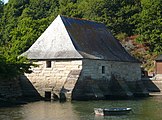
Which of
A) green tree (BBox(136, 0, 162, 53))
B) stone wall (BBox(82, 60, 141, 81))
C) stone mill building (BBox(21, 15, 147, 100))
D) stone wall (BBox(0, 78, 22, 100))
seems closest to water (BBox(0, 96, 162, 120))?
stone wall (BBox(0, 78, 22, 100))

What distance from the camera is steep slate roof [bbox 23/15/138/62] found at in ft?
142

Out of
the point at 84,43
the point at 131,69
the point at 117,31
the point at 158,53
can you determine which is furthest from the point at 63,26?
the point at 117,31

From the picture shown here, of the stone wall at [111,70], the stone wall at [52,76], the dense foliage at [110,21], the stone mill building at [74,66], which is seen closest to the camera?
the stone mill building at [74,66]

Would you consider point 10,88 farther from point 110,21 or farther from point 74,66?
point 110,21

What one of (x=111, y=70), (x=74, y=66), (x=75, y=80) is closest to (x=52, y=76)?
(x=74, y=66)

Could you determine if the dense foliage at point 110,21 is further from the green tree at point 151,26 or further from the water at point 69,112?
the water at point 69,112

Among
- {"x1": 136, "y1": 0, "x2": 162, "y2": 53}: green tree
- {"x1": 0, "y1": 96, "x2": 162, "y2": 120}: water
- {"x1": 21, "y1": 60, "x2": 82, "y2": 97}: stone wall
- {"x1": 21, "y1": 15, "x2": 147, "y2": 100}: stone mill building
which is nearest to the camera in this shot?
{"x1": 0, "y1": 96, "x2": 162, "y2": 120}: water

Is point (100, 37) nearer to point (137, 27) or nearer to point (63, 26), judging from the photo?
point (63, 26)

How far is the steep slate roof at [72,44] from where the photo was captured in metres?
43.3

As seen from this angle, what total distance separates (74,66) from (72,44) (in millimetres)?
2225

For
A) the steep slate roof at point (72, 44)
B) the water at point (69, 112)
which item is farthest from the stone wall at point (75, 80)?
the water at point (69, 112)

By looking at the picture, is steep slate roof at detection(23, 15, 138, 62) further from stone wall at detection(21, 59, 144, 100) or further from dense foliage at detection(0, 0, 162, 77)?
dense foliage at detection(0, 0, 162, 77)

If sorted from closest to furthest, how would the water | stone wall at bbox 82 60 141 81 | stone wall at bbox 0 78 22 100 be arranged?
the water
stone wall at bbox 0 78 22 100
stone wall at bbox 82 60 141 81

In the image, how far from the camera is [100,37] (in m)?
49.2
